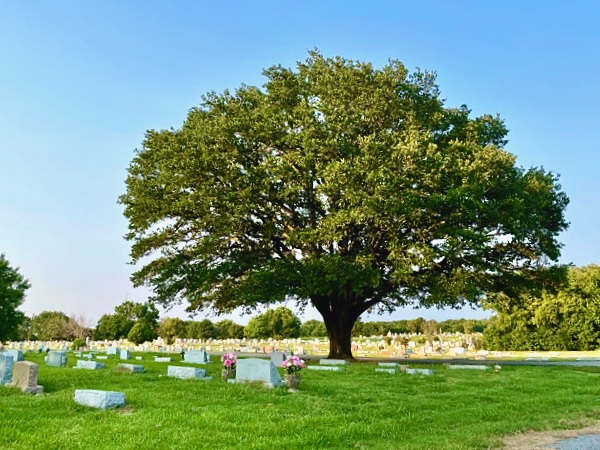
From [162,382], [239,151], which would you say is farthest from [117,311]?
[162,382]

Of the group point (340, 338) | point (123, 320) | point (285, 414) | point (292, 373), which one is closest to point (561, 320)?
point (340, 338)

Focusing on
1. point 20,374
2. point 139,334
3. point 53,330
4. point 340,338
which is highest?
point 53,330

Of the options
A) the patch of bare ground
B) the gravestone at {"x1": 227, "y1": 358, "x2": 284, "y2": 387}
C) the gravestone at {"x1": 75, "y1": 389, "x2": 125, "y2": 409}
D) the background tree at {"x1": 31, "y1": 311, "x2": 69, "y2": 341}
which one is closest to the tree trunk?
the gravestone at {"x1": 227, "y1": 358, "x2": 284, "y2": 387}

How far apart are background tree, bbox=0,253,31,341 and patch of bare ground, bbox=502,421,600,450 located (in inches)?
1928

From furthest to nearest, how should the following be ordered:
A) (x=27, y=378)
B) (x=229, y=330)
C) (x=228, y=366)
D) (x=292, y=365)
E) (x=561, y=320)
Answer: (x=229, y=330) → (x=561, y=320) → (x=228, y=366) → (x=292, y=365) → (x=27, y=378)

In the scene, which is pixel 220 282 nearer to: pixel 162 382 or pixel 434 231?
pixel 434 231

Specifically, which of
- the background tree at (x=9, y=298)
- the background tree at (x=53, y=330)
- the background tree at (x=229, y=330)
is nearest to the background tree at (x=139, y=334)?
the background tree at (x=9, y=298)

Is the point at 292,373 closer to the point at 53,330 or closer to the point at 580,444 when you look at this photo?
the point at 580,444

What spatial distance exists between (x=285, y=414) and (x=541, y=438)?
422cm

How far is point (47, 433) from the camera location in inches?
303

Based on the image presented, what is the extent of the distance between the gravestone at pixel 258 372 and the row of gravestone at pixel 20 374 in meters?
4.52

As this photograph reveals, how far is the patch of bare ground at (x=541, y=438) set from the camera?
7918 mm

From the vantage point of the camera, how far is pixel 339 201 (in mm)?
24516

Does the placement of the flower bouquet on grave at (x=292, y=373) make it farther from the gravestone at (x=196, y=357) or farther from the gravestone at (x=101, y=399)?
the gravestone at (x=196, y=357)
